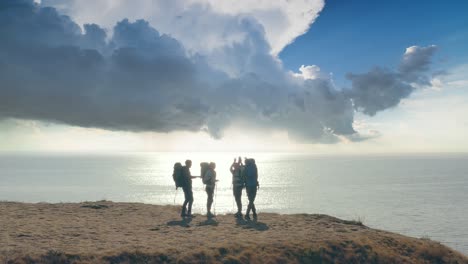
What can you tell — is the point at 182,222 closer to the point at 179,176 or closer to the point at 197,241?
the point at 179,176

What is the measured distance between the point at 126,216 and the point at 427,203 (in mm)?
98222

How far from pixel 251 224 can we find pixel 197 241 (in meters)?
4.58

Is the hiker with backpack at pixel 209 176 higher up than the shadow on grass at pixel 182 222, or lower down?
higher up

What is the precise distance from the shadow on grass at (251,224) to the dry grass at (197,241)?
2.0 inches

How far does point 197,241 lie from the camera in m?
14.6

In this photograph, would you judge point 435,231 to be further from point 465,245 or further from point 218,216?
point 218,216

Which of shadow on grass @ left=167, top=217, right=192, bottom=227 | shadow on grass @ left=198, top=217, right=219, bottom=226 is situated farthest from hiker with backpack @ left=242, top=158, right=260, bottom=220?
shadow on grass @ left=167, top=217, right=192, bottom=227

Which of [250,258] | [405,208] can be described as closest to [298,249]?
[250,258]

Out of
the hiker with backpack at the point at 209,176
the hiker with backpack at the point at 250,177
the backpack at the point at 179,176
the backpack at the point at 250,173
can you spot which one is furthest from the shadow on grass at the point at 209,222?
the backpack at the point at 250,173

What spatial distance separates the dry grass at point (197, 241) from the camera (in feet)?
42.7

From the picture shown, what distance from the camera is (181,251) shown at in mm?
13406

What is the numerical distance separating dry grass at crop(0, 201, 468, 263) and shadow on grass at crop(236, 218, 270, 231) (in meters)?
0.05

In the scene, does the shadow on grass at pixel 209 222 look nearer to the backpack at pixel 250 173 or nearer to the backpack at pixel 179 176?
the backpack at pixel 179 176

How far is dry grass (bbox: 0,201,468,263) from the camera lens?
1302 centimetres
